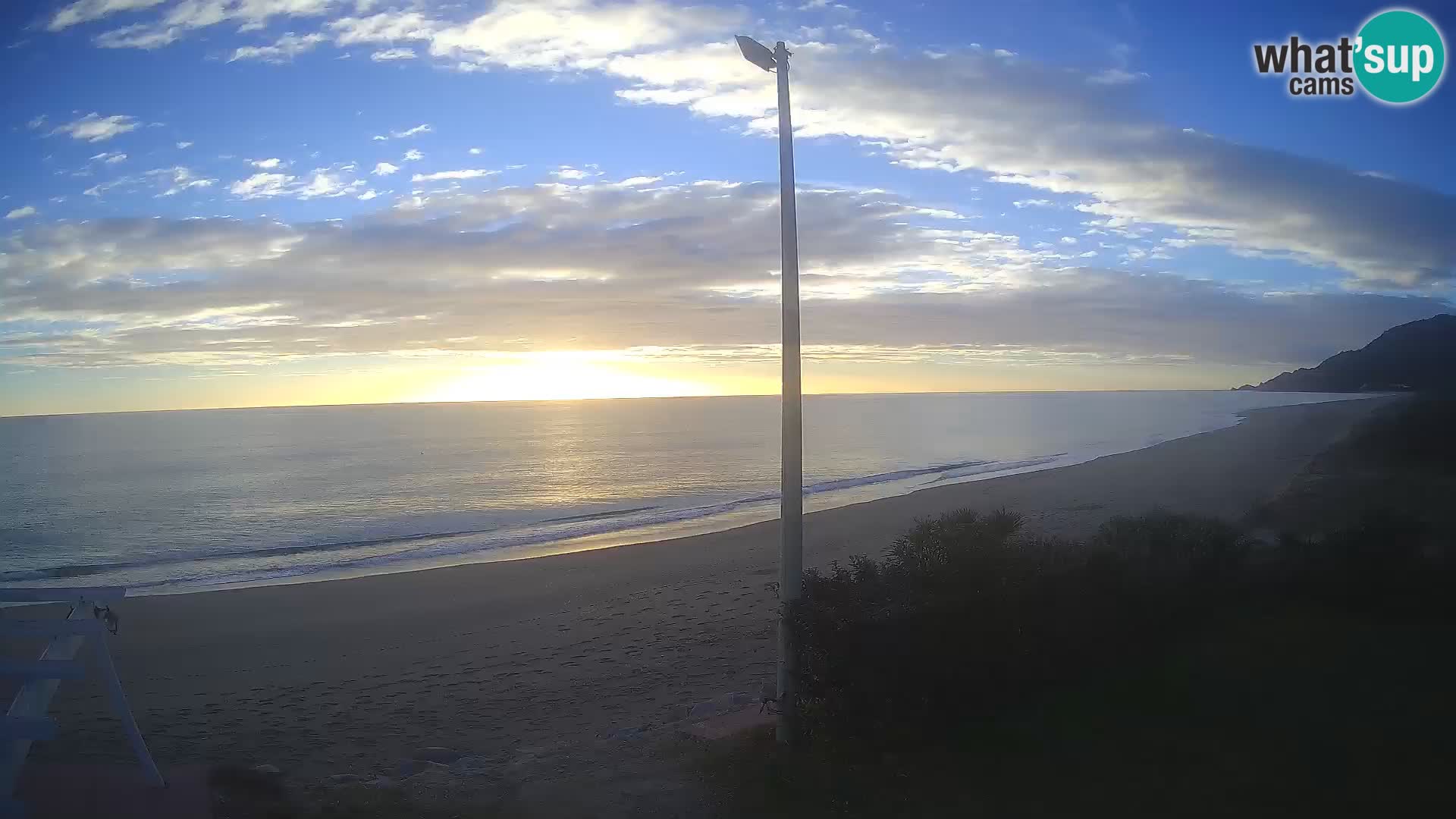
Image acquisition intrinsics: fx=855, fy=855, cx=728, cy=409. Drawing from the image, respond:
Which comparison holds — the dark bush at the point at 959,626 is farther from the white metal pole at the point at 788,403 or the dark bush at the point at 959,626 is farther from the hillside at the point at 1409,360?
the hillside at the point at 1409,360

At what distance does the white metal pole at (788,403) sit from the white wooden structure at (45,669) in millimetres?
4340

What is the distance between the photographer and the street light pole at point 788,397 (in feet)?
21.9

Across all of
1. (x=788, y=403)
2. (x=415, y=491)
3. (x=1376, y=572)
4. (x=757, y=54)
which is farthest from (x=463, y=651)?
(x=415, y=491)

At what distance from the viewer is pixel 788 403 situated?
673 centimetres

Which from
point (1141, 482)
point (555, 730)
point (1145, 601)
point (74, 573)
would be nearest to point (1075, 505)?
point (1141, 482)

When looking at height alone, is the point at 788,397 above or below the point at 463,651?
above

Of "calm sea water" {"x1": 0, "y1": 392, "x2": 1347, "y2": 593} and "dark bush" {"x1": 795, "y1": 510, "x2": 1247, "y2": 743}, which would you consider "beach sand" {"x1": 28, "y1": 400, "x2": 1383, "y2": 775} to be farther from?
"calm sea water" {"x1": 0, "y1": 392, "x2": 1347, "y2": 593}

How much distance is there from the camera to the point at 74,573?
2352cm

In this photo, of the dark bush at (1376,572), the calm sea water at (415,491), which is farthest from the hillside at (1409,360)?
the dark bush at (1376,572)

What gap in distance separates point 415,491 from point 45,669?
132ft

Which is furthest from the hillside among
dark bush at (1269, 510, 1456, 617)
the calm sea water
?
dark bush at (1269, 510, 1456, 617)

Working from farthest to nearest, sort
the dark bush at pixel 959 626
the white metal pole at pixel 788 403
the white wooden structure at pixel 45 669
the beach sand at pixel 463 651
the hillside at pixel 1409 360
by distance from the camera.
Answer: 1. the hillside at pixel 1409 360
2. the beach sand at pixel 463 651
3. the white metal pole at pixel 788 403
4. the dark bush at pixel 959 626
5. the white wooden structure at pixel 45 669

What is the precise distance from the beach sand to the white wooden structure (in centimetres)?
414

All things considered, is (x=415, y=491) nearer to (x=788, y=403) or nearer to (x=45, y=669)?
(x=788, y=403)
